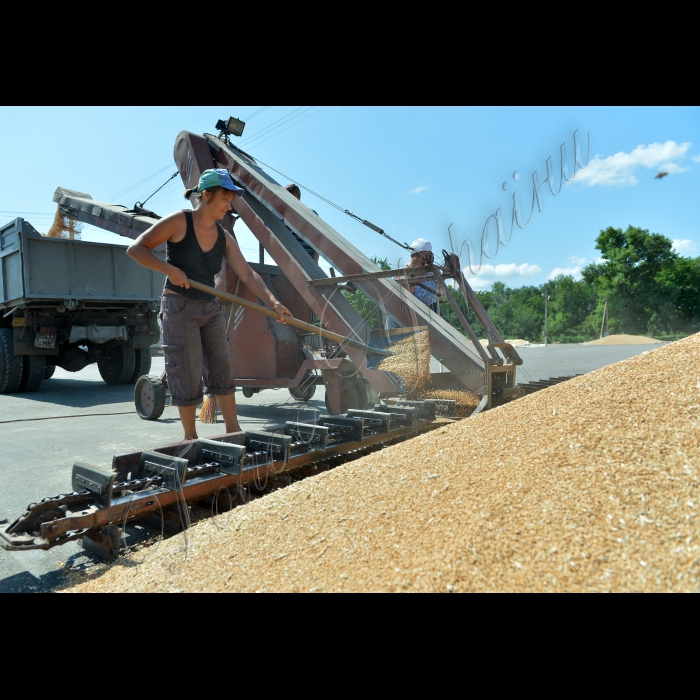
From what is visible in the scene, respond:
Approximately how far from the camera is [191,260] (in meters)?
3.28

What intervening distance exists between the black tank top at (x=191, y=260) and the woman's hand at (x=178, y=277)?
4.2 inches

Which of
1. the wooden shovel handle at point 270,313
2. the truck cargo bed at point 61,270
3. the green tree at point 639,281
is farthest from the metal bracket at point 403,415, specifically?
the green tree at point 639,281

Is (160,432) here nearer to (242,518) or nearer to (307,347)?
(307,347)

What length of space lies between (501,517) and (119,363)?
9.81 metres

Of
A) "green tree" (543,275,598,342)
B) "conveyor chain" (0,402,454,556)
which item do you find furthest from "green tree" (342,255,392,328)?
"green tree" (543,275,598,342)

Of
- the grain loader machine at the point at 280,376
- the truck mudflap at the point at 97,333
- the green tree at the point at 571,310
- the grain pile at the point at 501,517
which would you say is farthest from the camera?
the green tree at the point at 571,310

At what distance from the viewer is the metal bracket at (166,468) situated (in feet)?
8.19

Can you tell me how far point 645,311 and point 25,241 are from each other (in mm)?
31592

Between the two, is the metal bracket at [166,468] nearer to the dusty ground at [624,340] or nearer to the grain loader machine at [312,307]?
the grain loader machine at [312,307]

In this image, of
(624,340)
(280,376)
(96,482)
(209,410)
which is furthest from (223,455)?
(624,340)

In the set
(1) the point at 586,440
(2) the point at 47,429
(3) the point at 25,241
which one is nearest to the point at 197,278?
(1) the point at 586,440

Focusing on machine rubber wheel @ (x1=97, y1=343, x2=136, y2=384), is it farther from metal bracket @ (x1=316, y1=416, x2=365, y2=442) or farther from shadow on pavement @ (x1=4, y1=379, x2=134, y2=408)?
metal bracket @ (x1=316, y1=416, x2=365, y2=442)

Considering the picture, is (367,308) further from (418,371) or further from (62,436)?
(62,436)

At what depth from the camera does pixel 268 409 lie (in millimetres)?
6930
